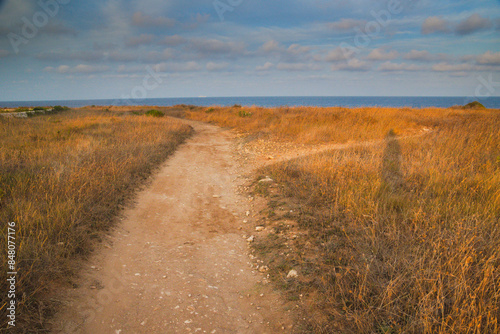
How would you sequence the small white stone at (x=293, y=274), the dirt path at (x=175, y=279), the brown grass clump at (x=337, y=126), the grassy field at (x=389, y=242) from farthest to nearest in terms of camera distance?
the brown grass clump at (x=337, y=126), the small white stone at (x=293, y=274), the dirt path at (x=175, y=279), the grassy field at (x=389, y=242)

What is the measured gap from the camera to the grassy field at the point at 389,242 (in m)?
2.73

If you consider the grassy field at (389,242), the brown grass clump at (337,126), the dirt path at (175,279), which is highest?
the brown grass clump at (337,126)

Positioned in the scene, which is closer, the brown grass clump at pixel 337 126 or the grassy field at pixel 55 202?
the grassy field at pixel 55 202

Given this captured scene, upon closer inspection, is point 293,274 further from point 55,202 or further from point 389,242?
point 55,202

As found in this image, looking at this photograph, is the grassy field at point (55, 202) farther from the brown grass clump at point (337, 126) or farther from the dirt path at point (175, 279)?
the brown grass clump at point (337, 126)

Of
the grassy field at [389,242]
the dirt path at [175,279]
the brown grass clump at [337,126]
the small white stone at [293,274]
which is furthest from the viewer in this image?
the brown grass clump at [337,126]

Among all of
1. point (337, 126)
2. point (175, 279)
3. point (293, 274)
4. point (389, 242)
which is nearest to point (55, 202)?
point (175, 279)

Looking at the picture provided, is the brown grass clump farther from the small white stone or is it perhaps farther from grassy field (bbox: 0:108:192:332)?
the small white stone

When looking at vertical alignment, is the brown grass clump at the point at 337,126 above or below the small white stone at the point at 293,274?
above

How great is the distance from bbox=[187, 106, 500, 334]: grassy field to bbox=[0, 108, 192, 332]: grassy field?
3131 millimetres

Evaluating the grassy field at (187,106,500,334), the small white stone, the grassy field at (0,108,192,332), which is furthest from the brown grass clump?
the small white stone

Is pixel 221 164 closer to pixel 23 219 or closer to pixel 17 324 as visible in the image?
pixel 23 219

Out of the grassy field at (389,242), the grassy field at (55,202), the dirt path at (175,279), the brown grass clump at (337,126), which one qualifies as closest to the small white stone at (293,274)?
the grassy field at (389,242)

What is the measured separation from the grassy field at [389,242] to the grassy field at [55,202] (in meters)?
3.13
